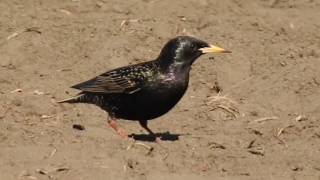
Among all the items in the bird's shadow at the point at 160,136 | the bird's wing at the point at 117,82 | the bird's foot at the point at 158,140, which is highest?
the bird's wing at the point at 117,82

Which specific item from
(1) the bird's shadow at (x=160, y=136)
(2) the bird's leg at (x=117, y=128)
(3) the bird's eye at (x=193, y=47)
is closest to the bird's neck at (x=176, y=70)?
(3) the bird's eye at (x=193, y=47)

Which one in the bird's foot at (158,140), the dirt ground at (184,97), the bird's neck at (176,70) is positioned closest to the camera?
the dirt ground at (184,97)

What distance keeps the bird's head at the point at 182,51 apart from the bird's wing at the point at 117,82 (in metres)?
0.26

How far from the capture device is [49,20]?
11719 mm

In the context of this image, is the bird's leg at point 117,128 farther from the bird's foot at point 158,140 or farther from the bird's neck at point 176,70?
the bird's neck at point 176,70

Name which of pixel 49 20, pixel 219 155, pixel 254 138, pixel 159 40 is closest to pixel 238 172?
pixel 219 155

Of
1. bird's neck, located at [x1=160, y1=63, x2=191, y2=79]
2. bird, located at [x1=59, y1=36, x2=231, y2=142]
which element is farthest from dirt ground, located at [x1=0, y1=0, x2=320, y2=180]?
bird's neck, located at [x1=160, y1=63, x2=191, y2=79]

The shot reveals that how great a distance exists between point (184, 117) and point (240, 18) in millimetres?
2328

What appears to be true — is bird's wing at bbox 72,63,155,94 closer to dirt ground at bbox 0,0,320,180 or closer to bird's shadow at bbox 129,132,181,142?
dirt ground at bbox 0,0,320,180

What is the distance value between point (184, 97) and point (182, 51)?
112 cm

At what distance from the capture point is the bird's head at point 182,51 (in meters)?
9.30

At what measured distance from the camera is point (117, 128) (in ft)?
30.7

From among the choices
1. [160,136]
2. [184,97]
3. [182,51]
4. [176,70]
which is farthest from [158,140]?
[184,97]

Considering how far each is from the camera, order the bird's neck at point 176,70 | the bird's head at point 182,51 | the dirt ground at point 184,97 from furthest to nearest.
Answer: the bird's head at point 182,51, the bird's neck at point 176,70, the dirt ground at point 184,97
